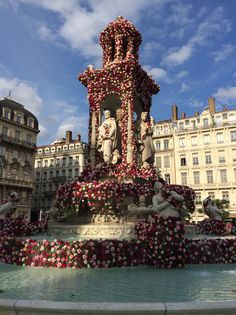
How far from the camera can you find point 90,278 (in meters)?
6.14

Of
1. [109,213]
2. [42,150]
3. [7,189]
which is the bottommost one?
[109,213]

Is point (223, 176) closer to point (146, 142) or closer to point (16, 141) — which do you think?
point (16, 141)

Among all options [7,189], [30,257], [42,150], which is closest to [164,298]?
[30,257]

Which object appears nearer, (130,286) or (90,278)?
(130,286)

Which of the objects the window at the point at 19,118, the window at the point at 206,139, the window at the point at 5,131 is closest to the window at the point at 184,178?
the window at the point at 206,139

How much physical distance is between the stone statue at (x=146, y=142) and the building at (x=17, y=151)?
41639 millimetres

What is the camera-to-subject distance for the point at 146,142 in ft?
45.4

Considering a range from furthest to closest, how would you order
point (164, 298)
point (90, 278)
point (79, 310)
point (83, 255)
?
point (83, 255), point (90, 278), point (164, 298), point (79, 310)

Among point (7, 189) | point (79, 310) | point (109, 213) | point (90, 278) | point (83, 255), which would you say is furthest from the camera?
point (7, 189)

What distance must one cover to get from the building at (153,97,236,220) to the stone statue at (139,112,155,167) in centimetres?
3906

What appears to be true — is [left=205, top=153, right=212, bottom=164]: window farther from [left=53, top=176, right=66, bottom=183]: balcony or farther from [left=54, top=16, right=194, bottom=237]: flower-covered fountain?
[left=54, top=16, right=194, bottom=237]: flower-covered fountain

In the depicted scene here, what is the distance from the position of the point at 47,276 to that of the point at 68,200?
16.1 feet

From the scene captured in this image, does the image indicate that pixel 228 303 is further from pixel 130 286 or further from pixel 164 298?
pixel 130 286

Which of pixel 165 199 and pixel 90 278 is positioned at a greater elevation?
pixel 165 199
